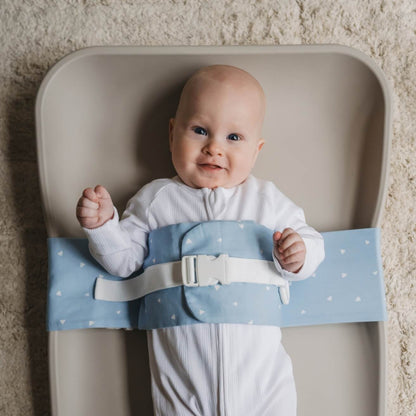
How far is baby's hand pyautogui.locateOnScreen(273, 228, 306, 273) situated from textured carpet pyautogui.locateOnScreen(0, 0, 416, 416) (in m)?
0.34

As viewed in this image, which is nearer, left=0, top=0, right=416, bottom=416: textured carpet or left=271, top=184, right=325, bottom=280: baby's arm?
left=271, top=184, right=325, bottom=280: baby's arm

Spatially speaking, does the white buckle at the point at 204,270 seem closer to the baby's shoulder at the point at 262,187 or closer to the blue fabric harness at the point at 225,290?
the blue fabric harness at the point at 225,290

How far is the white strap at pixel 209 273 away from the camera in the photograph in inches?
35.6

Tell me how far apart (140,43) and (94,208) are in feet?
1.52

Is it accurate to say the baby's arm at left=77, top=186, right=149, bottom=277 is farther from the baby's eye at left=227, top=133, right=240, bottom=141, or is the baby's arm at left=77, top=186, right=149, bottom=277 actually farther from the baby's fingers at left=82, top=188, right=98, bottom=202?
the baby's eye at left=227, top=133, right=240, bottom=141

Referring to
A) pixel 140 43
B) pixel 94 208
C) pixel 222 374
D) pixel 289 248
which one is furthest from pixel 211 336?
pixel 140 43

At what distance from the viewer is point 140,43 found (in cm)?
115

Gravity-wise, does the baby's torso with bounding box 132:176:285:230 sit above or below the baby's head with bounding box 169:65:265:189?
below

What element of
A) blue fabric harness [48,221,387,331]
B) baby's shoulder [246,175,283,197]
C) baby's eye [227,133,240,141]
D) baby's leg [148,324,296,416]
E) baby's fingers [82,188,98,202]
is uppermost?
baby's eye [227,133,240,141]

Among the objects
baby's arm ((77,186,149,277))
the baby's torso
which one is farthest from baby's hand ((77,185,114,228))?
the baby's torso

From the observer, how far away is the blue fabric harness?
35.8 inches

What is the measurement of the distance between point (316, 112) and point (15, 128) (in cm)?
68

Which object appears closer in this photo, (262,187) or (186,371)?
(186,371)

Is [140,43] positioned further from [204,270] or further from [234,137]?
[204,270]
